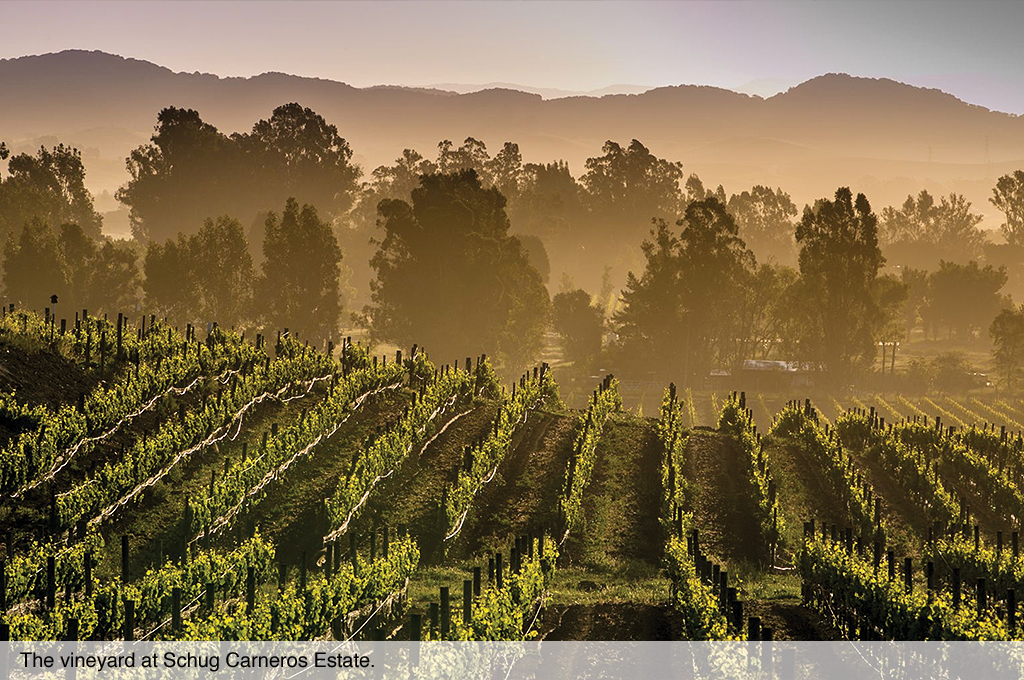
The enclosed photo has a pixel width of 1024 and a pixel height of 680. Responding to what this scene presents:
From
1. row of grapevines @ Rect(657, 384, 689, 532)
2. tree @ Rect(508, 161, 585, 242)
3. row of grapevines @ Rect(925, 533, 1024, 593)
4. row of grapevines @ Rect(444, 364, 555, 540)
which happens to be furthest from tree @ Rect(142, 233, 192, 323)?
tree @ Rect(508, 161, 585, 242)

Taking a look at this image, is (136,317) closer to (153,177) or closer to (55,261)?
(55,261)

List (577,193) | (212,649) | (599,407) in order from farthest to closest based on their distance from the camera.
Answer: (577,193) < (599,407) < (212,649)

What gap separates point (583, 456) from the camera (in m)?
A: 30.5

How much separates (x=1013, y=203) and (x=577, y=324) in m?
79.3

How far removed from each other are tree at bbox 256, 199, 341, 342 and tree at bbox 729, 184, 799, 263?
88327 mm

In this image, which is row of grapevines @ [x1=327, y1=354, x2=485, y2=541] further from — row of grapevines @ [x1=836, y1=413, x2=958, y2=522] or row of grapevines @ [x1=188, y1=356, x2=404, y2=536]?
row of grapevines @ [x1=836, y1=413, x2=958, y2=522]

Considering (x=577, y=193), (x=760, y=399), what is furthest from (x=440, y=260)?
(x=577, y=193)

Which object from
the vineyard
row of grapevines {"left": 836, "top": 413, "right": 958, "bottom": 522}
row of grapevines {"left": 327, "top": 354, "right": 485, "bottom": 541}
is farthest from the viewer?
row of grapevines {"left": 836, "top": 413, "right": 958, "bottom": 522}

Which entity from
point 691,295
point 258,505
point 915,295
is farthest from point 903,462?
point 915,295

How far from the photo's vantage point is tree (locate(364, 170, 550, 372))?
215 ft

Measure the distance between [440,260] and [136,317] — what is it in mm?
26937

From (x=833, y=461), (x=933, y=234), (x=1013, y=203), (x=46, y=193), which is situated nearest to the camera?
(x=833, y=461)

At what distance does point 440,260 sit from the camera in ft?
219

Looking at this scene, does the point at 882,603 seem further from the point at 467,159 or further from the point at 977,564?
the point at 467,159
